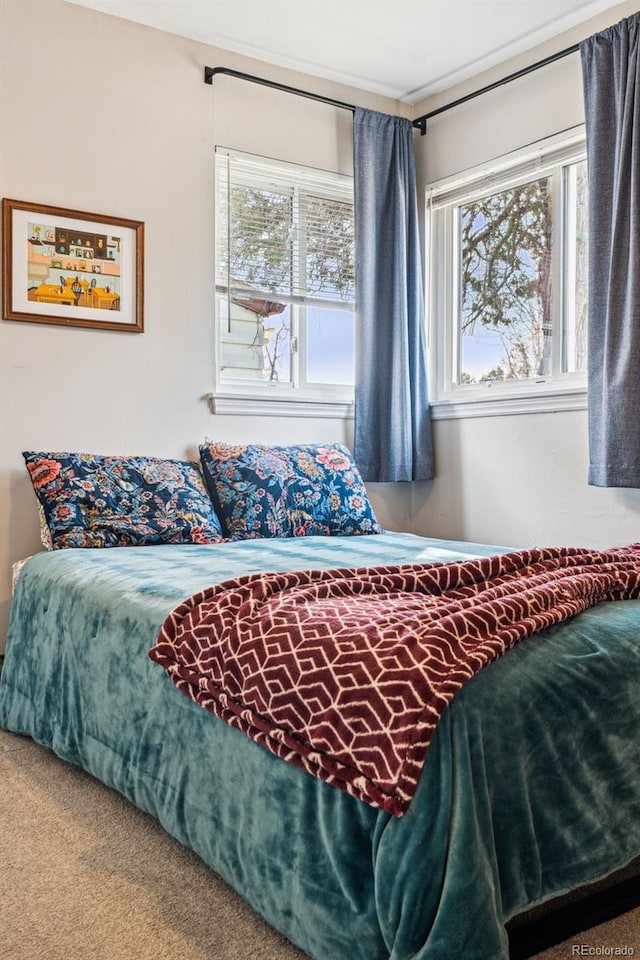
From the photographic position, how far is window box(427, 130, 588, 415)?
343cm

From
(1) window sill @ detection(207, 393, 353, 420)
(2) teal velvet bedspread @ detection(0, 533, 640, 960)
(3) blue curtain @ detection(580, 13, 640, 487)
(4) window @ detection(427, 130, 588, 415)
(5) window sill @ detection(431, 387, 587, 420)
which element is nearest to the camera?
(2) teal velvet bedspread @ detection(0, 533, 640, 960)

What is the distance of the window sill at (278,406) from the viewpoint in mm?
3533

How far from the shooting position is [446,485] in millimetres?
3941

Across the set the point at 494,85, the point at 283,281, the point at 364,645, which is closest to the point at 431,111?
the point at 494,85

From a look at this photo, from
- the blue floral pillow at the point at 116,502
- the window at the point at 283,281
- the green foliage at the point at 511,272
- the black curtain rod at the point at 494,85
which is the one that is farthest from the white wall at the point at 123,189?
the green foliage at the point at 511,272

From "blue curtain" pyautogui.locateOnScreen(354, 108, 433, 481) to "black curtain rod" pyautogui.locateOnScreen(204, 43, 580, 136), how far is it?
151 mm

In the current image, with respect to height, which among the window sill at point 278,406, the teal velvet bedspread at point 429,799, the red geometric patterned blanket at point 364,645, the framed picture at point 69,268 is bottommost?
the teal velvet bedspread at point 429,799

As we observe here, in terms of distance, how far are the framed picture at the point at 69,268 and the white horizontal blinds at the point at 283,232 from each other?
0.44 m

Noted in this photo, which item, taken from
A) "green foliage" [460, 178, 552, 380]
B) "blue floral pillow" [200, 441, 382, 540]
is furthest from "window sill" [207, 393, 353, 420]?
"green foliage" [460, 178, 552, 380]

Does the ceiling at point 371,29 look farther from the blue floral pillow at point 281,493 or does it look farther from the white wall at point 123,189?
the blue floral pillow at point 281,493

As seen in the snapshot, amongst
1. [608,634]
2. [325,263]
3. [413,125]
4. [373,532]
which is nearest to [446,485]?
[373,532]

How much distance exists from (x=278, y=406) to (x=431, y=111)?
5.29ft

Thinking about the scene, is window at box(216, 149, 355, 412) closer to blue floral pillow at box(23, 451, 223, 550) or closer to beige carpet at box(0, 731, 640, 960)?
blue floral pillow at box(23, 451, 223, 550)

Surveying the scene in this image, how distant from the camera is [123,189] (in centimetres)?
330
